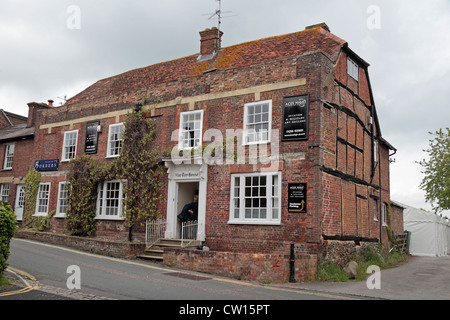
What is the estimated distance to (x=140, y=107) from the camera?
18828 mm

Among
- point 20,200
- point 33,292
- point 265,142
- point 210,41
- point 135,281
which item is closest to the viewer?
point 33,292

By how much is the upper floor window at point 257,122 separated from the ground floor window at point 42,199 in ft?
40.3

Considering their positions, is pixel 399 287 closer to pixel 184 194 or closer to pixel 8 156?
pixel 184 194

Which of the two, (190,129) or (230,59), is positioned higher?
(230,59)

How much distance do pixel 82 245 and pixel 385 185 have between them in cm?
1585

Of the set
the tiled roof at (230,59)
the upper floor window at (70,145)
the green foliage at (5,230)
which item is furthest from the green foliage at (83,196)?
the green foliage at (5,230)

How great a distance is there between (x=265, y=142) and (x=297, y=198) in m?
2.44

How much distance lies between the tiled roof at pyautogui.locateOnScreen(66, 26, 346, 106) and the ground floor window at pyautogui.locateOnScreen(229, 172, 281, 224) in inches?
200

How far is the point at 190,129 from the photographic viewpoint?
56.2ft

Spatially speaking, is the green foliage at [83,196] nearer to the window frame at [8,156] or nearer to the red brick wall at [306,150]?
the red brick wall at [306,150]

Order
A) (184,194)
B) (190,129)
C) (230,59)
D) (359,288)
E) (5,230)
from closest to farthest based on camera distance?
(5,230), (359,288), (190,129), (184,194), (230,59)

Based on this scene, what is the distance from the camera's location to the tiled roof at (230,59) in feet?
55.4

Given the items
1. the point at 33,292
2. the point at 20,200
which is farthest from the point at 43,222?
the point at 33,292

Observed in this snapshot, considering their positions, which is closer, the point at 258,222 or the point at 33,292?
the point at 33,292
